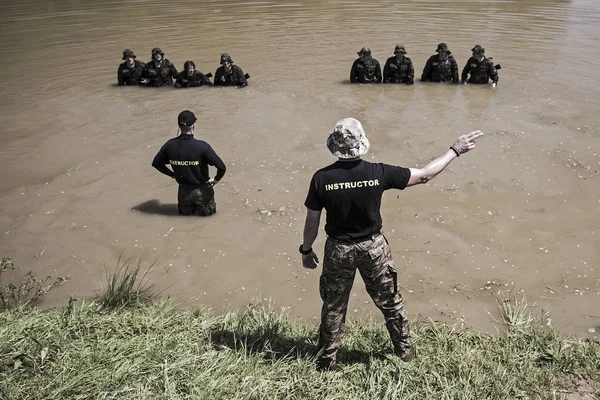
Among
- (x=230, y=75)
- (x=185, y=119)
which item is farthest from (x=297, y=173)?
(x=230, y=75)

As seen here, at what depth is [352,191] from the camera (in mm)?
3525

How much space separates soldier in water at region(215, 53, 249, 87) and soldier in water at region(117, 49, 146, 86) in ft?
7.05

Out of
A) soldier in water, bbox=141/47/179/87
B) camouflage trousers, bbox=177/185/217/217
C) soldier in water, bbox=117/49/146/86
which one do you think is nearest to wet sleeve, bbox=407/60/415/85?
soldier in water, bbox=141/47/179/87

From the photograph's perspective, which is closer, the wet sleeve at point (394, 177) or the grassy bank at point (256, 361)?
the wet sleeve at point (394, 177)

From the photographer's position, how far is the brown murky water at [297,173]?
18.4 ft

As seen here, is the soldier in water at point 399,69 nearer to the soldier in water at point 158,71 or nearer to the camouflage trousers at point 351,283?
the soldier in water at point 158,71

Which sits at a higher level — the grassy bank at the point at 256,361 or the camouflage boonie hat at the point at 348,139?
the camouflage boonie hat at the point at 348,139

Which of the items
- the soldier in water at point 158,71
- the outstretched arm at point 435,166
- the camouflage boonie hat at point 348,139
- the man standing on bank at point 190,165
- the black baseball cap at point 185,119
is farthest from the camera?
the soldier in water at point 158,71

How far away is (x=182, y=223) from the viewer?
269 inches

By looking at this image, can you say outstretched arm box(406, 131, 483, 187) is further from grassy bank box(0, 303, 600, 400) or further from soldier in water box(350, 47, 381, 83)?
soldier in water box(350, 47, 381, 83)

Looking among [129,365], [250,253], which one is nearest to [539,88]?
[250,253]

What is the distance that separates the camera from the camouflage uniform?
12.4 meters

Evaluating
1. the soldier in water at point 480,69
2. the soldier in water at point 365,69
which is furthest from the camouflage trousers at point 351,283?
the soldier in water at point 480,69

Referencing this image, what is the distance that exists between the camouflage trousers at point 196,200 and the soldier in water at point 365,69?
7.26 meters
